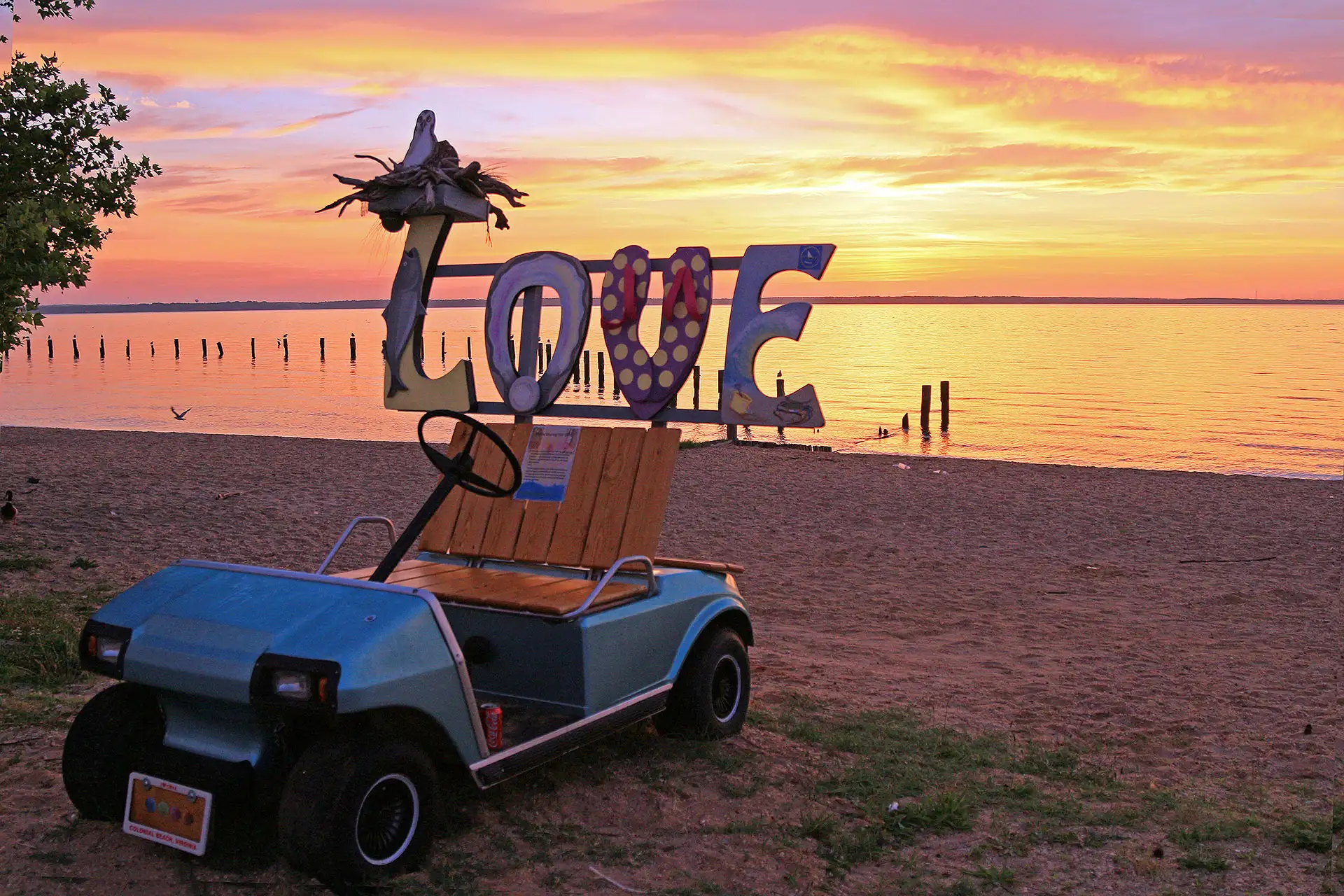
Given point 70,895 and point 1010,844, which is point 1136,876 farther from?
point 70,895

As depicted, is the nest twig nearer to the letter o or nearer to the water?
the letter o

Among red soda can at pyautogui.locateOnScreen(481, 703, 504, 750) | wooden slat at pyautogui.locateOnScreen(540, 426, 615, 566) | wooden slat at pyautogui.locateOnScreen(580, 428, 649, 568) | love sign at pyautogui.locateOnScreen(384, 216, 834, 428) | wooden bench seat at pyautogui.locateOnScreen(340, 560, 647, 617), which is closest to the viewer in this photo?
red soda can at pyautogui.locateOnScreen(481, 703, 504, 750)

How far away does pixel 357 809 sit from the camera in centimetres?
393

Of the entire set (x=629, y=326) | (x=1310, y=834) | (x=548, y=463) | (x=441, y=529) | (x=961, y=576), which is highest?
(x=629, y=326)

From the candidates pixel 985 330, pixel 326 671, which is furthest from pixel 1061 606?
pixel 985 330

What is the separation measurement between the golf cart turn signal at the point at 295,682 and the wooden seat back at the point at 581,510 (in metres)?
2.09

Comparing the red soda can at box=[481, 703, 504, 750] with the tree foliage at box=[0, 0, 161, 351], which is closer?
the red soda can at box=[481, 703, 504, 750]

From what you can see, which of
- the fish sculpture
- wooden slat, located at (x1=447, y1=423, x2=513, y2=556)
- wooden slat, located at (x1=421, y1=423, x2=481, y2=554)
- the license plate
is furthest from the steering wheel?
the fish sculpture

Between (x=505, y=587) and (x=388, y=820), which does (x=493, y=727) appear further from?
(x=505, y=587)

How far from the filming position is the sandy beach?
6.19m

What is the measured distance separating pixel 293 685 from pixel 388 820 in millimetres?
702

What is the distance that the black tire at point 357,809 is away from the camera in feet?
12.6

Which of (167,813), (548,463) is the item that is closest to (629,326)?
(548,463)

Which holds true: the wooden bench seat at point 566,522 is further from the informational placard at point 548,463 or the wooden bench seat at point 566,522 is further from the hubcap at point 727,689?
the hubcap at point 727,689
